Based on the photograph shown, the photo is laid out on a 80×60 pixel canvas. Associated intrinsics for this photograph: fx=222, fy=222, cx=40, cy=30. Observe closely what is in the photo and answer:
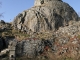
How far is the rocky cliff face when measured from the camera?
138ft

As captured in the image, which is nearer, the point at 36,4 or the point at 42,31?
the point at 42,31

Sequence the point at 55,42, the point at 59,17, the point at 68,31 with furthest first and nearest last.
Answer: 1. the point at 59,17
2. the point at 68,31
3. the point at 55,42

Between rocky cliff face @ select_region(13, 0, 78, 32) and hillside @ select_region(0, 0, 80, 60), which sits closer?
hillside @ select_region(0, 0, 80, 60)

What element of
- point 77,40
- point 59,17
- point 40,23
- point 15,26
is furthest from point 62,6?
point 77,40

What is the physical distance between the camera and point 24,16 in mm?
44750

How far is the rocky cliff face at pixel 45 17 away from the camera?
42.0m

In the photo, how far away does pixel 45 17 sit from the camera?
43.1m

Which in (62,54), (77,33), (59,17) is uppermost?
(59,17)

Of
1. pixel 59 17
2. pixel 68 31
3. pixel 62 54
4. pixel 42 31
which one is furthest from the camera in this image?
pixel 59 17

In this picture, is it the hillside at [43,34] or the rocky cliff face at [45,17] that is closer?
the hillside at [43,34]

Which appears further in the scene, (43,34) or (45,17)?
(45,17)

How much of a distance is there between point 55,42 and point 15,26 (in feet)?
34.9

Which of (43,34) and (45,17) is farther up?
(45,17)

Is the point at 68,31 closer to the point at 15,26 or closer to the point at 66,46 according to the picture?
the point at 66,46
